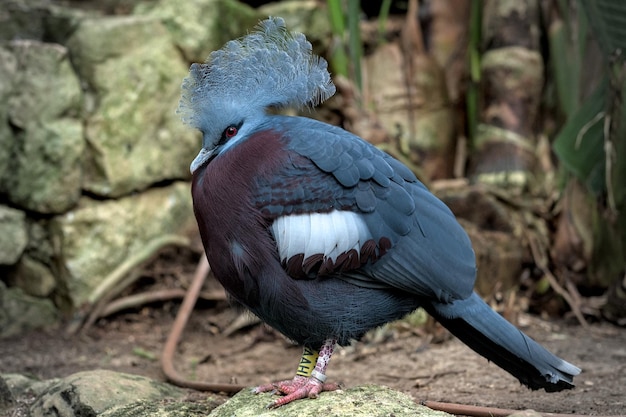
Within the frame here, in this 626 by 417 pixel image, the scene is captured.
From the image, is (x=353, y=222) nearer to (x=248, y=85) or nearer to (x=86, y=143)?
(x=248, y=85)

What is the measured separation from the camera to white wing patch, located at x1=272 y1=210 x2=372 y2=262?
7.77 ft

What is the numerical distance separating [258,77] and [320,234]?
0.63 m

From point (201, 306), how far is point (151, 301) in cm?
33

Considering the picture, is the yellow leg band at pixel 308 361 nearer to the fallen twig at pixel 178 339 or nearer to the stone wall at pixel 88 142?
the fallen twig at pixel 178 339

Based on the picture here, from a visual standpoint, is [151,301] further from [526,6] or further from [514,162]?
[526,6]

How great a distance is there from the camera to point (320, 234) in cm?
238

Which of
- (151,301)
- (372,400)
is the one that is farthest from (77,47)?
(372,400)

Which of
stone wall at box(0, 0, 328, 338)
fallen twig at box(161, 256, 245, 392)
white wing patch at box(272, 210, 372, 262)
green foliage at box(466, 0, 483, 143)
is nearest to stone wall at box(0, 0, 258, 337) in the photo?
stone wall at box(0, 0, 328, 338)

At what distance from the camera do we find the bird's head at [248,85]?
2611 millimetres

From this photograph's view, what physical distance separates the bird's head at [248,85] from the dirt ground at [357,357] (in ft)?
3.07

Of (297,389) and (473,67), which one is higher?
(473,67)

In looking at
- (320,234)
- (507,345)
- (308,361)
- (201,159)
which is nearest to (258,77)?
(201,159)

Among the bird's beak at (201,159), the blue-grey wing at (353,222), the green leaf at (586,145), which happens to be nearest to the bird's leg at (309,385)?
the blue-grey wing at (353,222)

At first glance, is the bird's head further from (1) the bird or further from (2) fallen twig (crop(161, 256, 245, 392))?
(2) fallen twig (crop(161, 256, 245, 392))
